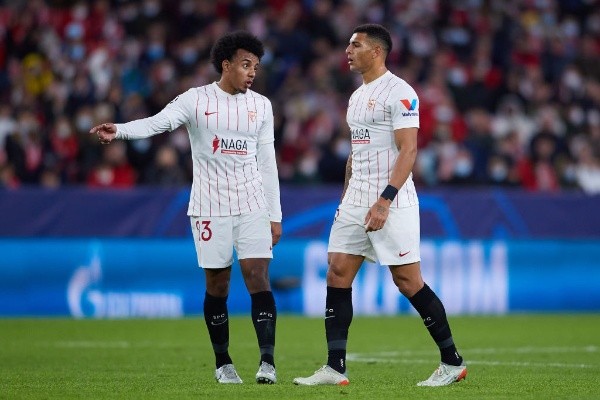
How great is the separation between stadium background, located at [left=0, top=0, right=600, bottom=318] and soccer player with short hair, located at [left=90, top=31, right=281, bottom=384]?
7511 millimetres

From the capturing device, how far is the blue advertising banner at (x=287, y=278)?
1575cm

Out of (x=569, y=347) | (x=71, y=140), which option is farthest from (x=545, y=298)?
(x=71, y=140)

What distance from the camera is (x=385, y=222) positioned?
814 centimetres

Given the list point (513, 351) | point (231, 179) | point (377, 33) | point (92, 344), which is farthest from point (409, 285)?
point (92, 344)

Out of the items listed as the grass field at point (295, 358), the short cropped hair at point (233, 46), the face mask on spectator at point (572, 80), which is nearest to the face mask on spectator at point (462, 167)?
the grass field at point (295, 358)

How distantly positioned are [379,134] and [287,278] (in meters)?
8.09

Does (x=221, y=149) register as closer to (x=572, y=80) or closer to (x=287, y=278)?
→ (x=287, y=278)

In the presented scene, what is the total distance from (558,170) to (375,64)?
451 inches

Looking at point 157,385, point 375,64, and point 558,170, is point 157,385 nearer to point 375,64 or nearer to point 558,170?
point 375,64

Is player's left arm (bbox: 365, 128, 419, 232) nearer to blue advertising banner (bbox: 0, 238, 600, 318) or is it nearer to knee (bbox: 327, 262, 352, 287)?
knee (bbox: 327, 262, 352, 287)

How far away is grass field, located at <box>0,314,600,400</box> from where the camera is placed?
25.8ft

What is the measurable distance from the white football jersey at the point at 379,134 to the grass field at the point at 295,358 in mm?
1287

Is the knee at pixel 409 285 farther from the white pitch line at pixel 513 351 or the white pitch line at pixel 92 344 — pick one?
the white pitch line at pixel 92 344

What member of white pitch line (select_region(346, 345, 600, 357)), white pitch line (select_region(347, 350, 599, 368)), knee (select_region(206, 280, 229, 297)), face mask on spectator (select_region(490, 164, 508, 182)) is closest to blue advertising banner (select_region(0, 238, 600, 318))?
face mask on spectator (select_region(490, 164, 508, 182))
